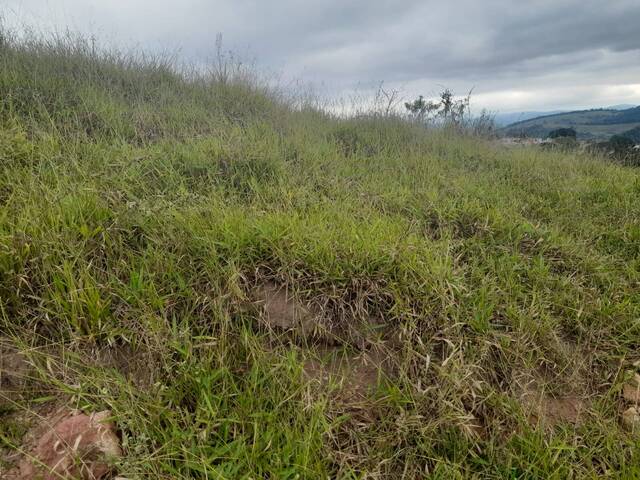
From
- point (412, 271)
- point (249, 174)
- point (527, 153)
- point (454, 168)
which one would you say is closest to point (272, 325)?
point (412, 271)

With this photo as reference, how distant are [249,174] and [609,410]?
2.73 metres

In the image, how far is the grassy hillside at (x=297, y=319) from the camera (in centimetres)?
138

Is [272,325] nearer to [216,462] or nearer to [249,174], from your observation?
[216,462]

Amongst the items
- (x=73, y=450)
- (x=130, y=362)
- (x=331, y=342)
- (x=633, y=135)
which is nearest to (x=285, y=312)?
(x=331, y=342)

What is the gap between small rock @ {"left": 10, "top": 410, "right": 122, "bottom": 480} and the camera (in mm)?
1157

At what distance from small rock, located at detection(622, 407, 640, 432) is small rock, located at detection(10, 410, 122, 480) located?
2.10 m

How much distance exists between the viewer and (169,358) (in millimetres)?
1514

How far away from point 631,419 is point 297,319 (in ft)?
5.17

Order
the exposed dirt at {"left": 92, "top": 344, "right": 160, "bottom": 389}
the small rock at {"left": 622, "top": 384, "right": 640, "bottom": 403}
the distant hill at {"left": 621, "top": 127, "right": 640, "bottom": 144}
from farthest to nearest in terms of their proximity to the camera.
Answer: the distant hill at {"left": 621, "top": 127, "right": 640, "bottom": 144} < the small rock at {"left": 622, "top": 384, "right": 640, "bottom": 403} < the exposed dirt at {"left": 92, "top": 344, "right": 160, "bottom": 389}

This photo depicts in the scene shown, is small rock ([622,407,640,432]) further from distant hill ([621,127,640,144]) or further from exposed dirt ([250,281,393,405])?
distant hill ([621,127,640,144])

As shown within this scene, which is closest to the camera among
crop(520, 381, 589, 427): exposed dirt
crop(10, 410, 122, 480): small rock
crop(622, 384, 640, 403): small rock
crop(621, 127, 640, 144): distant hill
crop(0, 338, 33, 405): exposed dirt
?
crop(10, 410, 122, 480): small rock

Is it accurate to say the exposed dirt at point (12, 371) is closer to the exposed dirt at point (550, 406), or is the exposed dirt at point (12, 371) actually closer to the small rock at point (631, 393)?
the exposed dirt at point (550, 406)

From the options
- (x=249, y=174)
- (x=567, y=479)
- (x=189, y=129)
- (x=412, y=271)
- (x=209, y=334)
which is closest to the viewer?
(x=567, y=479)

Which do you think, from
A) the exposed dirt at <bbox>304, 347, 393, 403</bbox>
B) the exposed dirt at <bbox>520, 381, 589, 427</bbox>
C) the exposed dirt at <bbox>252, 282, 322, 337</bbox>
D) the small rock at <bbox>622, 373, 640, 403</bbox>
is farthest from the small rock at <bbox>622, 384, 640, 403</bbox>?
the exposed dirt at <bbox>252, 282, 322, 337</bbox>
